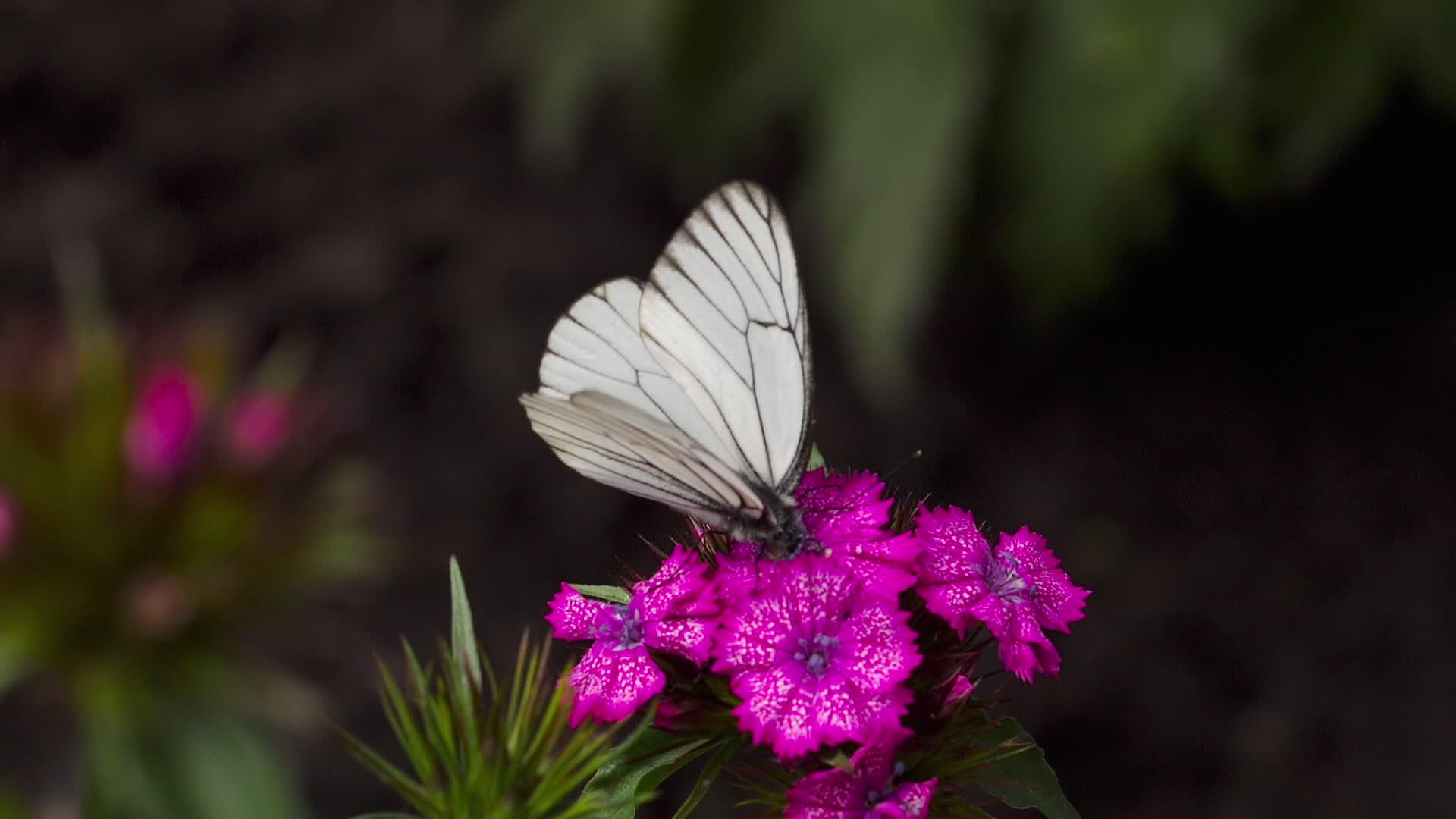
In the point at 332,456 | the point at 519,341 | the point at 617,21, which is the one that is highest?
the point at 617,21

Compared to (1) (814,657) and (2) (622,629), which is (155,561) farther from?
(1) (814,657)

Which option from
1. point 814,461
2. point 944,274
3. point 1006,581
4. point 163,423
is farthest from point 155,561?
point 1006,581

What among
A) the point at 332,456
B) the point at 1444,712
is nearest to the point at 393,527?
the point at 332,456

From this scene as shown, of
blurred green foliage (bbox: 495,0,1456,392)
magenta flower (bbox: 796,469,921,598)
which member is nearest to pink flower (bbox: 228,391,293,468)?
blurred green foliage (bbox: 495,0,1456,392)

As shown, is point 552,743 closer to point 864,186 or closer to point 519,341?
point 864,186

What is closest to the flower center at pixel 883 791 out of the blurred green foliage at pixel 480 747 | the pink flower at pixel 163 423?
the blurred green foliage at pixel 480 747

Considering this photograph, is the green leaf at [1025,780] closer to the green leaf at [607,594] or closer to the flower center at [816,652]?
the flower center at [816,652]
